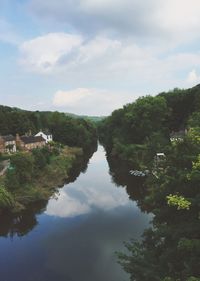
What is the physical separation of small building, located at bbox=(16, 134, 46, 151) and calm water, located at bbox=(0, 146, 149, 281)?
109 ft

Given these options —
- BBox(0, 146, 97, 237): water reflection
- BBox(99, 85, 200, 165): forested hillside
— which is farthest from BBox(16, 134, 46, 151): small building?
BBox(0, 146, 97, 237): water reflection

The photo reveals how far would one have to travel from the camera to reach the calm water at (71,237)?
89.1ft

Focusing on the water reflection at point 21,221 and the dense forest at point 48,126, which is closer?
the water reflection at point 21,221

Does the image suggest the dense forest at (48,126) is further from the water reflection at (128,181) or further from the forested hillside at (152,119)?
the water reflection at (128,181)

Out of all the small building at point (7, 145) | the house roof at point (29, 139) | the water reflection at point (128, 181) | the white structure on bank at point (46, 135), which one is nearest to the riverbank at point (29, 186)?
the water reflection at point (128, 181)

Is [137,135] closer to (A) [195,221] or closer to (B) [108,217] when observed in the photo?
(B) [108,217]

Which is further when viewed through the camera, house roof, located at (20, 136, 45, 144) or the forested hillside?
house roof, located at (20, 136, 45, 144)

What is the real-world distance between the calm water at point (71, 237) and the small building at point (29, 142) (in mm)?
33075

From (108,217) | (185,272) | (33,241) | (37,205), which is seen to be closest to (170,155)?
(185,272)

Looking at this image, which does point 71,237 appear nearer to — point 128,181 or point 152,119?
point 128,181

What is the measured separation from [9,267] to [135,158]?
47362 mm

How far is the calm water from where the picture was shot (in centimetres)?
2716

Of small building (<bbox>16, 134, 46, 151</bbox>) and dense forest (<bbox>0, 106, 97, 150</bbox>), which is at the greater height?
dense forest (<bbox>0, 106, 97, 150</bbox>)

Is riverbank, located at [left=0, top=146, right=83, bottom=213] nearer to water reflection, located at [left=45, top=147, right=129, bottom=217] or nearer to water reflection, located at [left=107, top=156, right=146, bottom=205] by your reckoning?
water reflection, located at [left=45, top=147, right=129, bottom=217]
